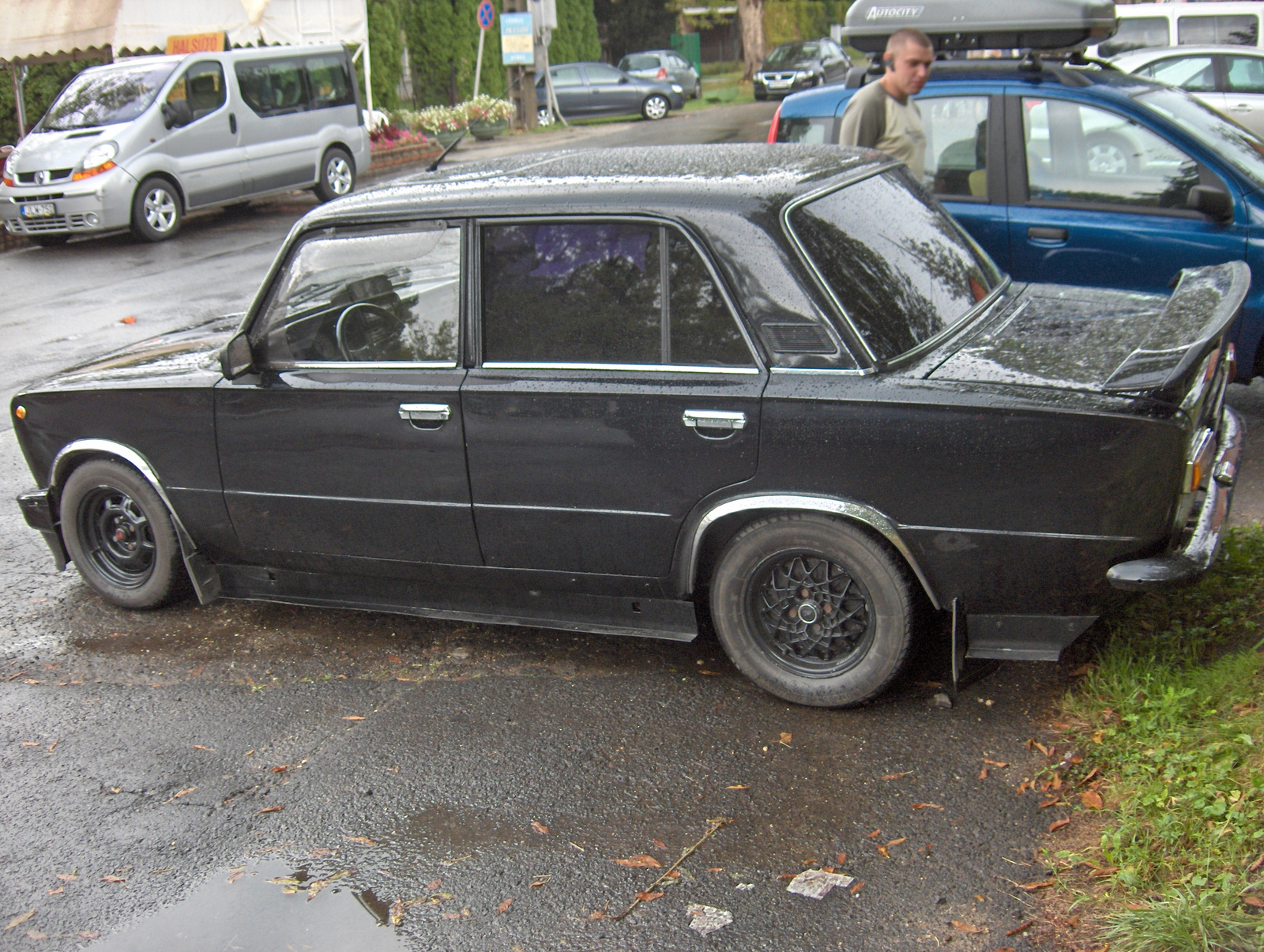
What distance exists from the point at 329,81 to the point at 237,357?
14.4m

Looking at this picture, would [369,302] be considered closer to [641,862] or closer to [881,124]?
[641,862]

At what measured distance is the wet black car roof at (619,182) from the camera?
3.92 m

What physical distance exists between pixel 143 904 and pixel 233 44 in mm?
19816

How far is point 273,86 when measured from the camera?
54.3ft

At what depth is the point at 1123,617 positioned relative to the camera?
4.21 meters

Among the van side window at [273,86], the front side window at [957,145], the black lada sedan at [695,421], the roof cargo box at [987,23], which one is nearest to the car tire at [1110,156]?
Answer: the front side window at [957,145]

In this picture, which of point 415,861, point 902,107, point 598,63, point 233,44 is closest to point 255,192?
point 233,44

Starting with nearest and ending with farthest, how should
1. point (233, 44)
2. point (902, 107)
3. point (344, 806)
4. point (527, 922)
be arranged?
point (527, 922)
point (344, 806)
point (902, 107)
point (233, 44)

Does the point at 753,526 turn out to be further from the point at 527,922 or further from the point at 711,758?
the point at 527,922

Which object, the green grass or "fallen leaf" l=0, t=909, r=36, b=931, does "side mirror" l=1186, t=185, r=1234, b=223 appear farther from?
"fallen leaf" l=0, t=909, r=36, b=931

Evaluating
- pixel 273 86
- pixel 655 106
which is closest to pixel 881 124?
pixel 273 86

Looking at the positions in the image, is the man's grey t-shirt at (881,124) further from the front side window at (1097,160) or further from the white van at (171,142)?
the white van at (171,142)

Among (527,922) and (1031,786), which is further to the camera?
(1031,786)

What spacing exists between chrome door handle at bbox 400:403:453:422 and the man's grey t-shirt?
299 centimetres
